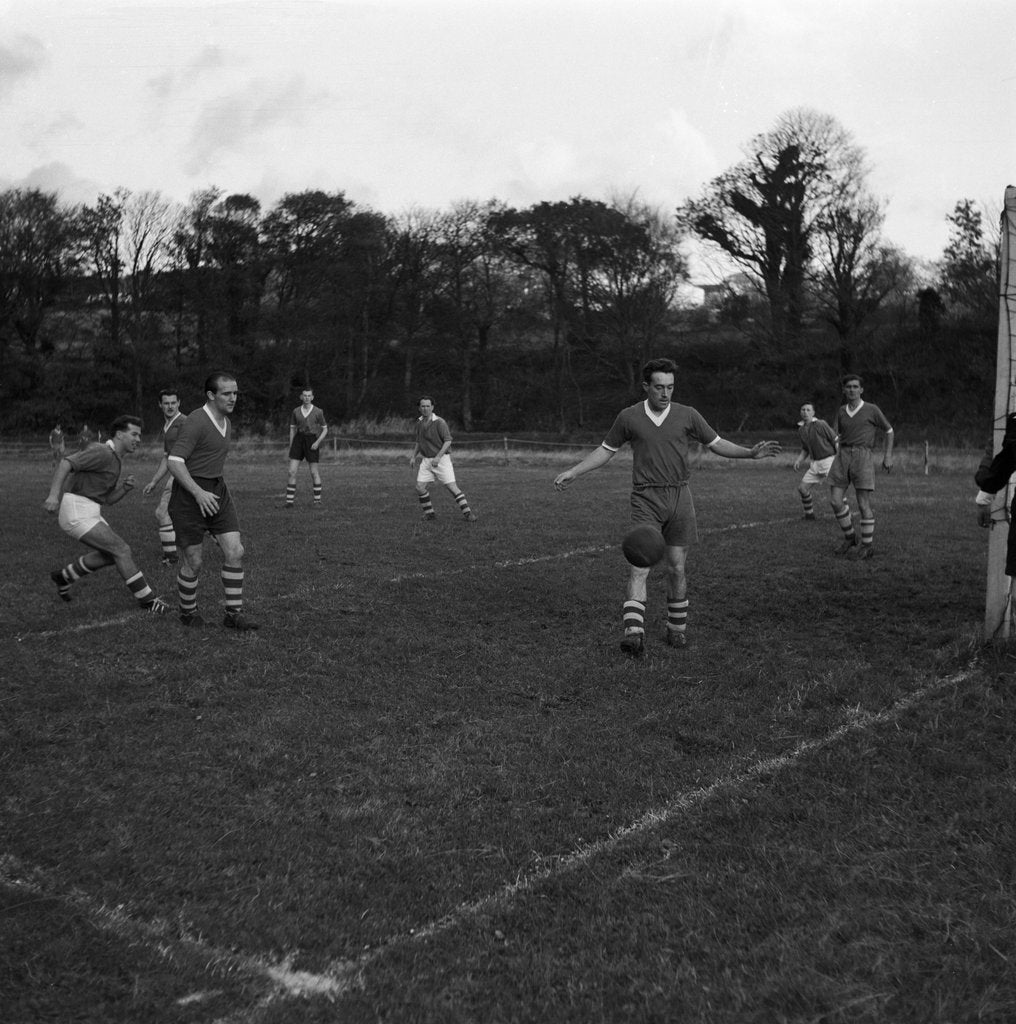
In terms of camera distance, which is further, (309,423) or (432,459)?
(309,423)

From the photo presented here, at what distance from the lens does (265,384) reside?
4978 cm

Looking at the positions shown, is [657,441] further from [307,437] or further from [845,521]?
[307,437]

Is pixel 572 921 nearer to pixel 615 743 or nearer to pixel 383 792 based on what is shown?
pixel 383 792

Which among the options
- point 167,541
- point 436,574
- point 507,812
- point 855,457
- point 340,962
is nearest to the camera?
point 340,962

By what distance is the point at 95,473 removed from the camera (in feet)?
29.4

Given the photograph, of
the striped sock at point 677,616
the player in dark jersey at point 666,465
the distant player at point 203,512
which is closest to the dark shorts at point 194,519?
the distant player at point 203,512

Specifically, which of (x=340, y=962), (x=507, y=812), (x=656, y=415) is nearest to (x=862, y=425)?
(x=656, y=415)

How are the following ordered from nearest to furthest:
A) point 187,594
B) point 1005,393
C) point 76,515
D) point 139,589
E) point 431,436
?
point 1005,393 < point 187,594 < point 76,515 < point 139,589 < point 431,436

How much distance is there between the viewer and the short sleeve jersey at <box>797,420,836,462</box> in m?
15.6

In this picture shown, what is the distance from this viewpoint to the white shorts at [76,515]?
8805mm

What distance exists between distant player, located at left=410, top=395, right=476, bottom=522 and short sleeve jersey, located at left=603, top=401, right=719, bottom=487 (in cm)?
803

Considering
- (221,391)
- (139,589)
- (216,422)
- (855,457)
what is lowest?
(139,589)

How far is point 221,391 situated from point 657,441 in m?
3.53

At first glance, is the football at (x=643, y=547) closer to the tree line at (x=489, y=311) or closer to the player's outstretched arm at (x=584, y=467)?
the player's outstretched arm at (x=584, y=467)
